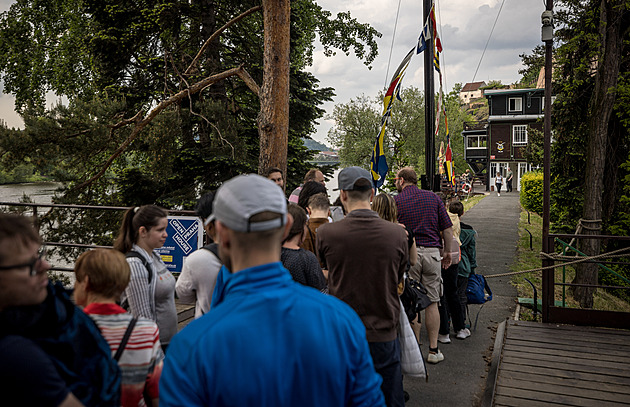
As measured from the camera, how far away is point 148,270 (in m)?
2.87

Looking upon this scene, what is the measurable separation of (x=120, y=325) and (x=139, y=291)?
865mm

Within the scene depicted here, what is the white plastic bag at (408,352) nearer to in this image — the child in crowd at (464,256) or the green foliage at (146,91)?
the child in crowd at (464,256)

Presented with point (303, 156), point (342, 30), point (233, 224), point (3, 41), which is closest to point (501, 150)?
point (342, 30)

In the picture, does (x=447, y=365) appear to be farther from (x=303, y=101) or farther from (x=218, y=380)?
(x=303, y=101)

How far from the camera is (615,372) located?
4.76 m

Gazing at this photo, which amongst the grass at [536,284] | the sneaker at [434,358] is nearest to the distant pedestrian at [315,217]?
the sneaker at [434,358]

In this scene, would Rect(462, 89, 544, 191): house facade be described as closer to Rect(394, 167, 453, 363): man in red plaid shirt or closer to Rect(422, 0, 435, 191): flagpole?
Rect(422, 0, 435, 191): flagpole

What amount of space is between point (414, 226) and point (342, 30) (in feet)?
45.9

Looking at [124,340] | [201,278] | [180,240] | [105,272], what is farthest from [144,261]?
[180,240]

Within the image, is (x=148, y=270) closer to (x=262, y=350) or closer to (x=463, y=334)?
(x=262, y=350)

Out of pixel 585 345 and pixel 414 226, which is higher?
pixel 414 226

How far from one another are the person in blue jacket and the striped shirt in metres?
0.80

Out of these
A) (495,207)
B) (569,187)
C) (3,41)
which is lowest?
(495,207)

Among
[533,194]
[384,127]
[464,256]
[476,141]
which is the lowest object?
[533,194]
